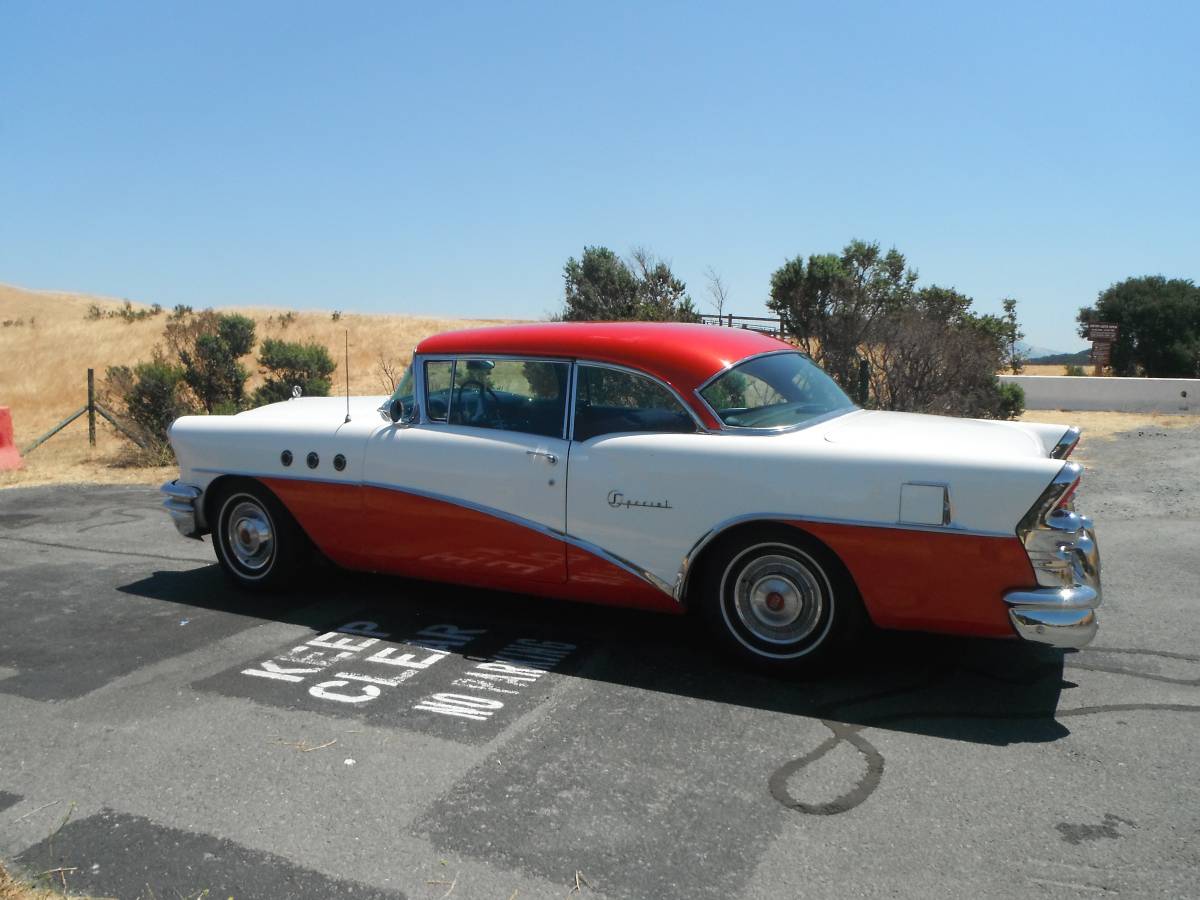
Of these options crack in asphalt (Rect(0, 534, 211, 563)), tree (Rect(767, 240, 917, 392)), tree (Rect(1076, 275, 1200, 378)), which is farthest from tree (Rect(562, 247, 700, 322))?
tree (Rect(1076, 275, 1200, 378))

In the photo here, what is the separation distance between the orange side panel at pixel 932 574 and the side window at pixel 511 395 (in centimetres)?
149

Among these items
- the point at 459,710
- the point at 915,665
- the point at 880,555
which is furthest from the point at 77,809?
the point at 915,665

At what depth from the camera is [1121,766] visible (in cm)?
359

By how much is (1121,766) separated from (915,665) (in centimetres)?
115

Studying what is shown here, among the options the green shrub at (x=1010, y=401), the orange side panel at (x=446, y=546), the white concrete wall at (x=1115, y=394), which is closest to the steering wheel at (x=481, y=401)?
the orange side panel at (x=446, y=546)

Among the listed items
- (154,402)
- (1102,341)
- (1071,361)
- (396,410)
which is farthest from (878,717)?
(1071,361)

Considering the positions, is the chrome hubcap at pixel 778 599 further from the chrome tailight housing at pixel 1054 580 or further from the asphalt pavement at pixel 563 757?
the chrome tailight housing at pixel 1054 580

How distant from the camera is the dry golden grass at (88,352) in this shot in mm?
18869

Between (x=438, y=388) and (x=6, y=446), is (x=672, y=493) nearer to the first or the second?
(x=438, y=388)

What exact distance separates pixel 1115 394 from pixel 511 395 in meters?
21.4

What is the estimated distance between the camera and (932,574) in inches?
160

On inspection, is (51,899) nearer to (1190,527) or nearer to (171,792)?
(171,792)

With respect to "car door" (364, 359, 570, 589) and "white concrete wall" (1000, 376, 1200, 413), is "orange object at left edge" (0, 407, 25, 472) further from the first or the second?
"white concrete wall" (1000, 376, 1200, 413)

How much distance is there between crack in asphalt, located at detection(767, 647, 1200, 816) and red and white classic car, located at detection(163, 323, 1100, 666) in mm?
341
